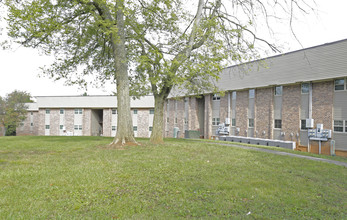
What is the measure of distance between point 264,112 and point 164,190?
2325 cm

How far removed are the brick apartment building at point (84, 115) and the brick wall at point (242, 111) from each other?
21.1 metres

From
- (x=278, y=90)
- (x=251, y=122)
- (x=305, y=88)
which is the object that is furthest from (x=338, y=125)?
(x=251, y=122)

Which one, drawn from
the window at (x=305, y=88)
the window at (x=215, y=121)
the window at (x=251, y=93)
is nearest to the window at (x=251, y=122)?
the window at (x=251, y=93)

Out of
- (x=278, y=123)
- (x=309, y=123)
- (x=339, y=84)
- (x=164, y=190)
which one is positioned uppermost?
(x=339, y=84)

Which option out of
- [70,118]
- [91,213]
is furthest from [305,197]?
[70,118]

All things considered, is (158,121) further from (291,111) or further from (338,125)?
(338,125)

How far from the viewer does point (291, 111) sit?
2411 centimetres

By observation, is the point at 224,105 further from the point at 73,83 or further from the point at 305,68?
the point at 73,83

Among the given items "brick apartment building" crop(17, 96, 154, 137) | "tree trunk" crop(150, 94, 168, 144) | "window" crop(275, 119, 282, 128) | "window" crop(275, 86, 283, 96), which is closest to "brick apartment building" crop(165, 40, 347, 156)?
"window" crop(275, 119, 282, 128)

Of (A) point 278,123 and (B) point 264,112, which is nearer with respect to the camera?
(A) point 278,123

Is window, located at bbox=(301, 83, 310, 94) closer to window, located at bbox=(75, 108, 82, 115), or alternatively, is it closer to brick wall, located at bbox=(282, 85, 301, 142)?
brick wall, located at bbox=(282, 85, 301, 142)

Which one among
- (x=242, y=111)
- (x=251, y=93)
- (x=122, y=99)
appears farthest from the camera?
(x=242, y=111)

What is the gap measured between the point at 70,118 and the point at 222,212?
48.2 m

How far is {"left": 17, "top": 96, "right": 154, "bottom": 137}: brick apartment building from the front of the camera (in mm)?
47541
